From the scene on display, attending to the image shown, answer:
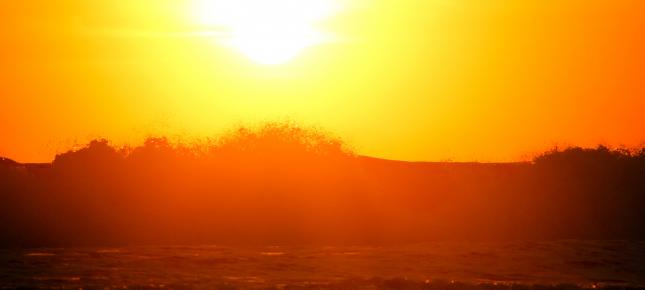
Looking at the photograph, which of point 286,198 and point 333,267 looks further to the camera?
point 286,198

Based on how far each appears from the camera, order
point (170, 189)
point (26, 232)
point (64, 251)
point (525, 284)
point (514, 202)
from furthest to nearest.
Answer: point (514, 202) → point (170, 189) → point (26, 232) → point (64, 251) → point (525, 284)

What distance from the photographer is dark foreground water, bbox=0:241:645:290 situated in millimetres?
36625

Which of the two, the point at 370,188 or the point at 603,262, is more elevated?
the point at 370,188

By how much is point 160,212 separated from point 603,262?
14.1 metres

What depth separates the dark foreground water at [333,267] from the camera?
120 ft

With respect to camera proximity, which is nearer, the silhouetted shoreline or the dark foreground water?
the dark foreground water

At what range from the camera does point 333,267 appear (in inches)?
1596

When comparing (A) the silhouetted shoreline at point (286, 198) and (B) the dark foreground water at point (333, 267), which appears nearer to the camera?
(B) the dark foreground water at point (333, 267)

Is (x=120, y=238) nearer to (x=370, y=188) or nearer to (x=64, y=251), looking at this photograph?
(x=64, y=251)

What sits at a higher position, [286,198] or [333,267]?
[286,198]

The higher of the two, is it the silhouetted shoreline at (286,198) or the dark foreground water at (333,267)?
the silhouetted shoreline at (286,198)

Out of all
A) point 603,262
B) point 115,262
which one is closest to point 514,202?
point 603,262

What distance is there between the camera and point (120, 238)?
156 ft

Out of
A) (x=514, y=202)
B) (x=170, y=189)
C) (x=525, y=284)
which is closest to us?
(x=525, y=284)
